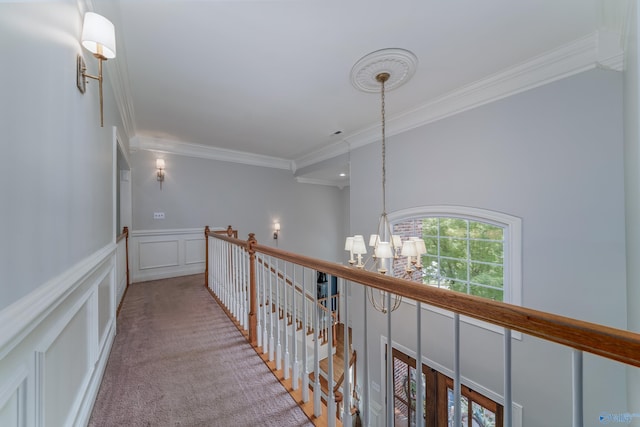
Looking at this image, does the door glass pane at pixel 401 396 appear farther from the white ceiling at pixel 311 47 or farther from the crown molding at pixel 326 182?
the crown molding at pixel 326 182

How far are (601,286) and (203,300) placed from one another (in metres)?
4.21

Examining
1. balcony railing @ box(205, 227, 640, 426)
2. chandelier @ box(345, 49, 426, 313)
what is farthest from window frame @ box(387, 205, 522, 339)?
balcony railing @ box(205, 227, 640, 426)

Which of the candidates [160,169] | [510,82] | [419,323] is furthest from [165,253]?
[510,82]

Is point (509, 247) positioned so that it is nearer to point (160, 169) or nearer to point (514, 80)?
point (514, 80)

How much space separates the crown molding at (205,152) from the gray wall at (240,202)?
0.37 feet

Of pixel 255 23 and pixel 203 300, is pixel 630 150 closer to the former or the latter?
pixel 255 23

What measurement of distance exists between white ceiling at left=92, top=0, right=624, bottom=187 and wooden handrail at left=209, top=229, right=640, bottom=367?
76.5 inches

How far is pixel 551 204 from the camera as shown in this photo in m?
2.27

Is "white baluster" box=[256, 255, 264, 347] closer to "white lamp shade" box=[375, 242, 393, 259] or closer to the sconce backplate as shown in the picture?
"white lamp shade" box=[375, 242, 393, 259]

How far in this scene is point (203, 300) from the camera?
10.9ft

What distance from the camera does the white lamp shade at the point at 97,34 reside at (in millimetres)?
1291

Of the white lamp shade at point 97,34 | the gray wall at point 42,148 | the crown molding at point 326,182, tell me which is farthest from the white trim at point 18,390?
the crown molding at point 326,182

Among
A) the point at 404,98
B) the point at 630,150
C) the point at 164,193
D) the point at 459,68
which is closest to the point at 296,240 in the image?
the point at 164,193

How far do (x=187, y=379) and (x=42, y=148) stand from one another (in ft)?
5.45
